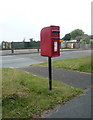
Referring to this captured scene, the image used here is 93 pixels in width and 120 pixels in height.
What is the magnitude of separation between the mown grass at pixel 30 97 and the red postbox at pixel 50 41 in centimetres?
106

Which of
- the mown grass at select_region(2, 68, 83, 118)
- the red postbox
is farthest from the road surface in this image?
the red postbox

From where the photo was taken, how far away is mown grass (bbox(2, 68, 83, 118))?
3729mm

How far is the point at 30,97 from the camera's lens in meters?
4.51

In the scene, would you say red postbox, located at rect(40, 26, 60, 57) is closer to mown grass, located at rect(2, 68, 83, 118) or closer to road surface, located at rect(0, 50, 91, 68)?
mown grass, located at rect(2, 68, 83, 118)

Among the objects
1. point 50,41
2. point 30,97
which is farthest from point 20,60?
point 30,97

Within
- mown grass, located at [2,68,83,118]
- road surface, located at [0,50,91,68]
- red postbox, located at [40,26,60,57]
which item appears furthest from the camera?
road surface, located at [0,50,91,68]

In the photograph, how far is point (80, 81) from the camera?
21.6ft

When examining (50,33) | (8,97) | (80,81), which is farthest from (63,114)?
(80,81)

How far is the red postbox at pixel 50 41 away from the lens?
4.93m

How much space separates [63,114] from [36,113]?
55 cm

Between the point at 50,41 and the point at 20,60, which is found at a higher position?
the point at 50,41

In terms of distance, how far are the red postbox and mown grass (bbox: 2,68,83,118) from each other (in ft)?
3.48

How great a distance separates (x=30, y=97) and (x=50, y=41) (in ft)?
5.15

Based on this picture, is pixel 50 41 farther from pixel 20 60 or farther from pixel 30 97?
pixel 20 60
